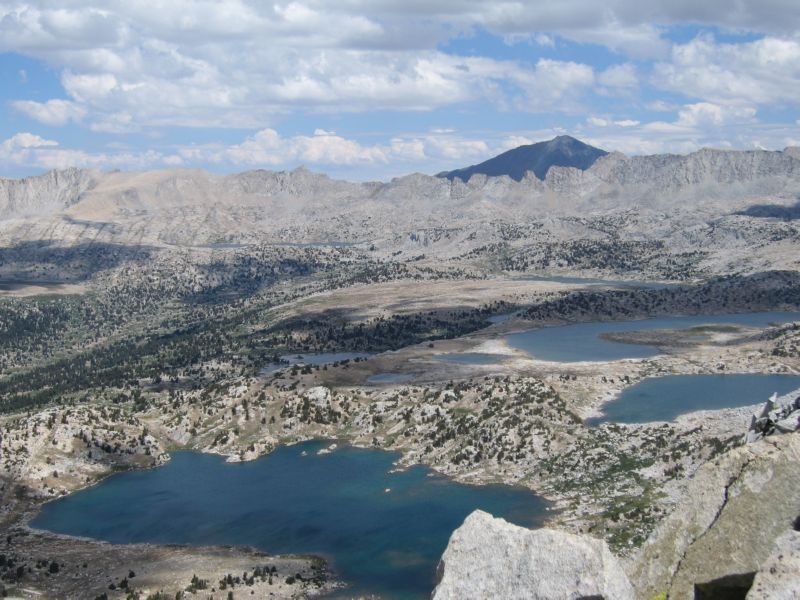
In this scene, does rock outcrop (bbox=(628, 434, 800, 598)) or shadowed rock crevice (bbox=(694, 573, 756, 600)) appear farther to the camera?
rock outcrop (bbox=(628, 434, 800, 598))

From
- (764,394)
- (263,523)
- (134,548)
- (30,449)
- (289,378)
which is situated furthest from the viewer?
(289,378)

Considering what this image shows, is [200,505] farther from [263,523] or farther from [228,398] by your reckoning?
[228,398]

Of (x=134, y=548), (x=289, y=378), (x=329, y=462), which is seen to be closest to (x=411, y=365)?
(x=289, y=378)

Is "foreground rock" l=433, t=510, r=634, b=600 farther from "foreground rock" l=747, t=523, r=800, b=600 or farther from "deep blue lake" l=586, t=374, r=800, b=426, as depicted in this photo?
"deep blue lake" l=586, t=374, r=800, b=426

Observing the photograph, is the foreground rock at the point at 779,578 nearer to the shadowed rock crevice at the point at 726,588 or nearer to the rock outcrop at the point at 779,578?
the rock outcrop at the point at 779,578

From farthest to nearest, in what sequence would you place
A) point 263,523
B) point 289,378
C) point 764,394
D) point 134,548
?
point 289,378, point 764,394, point 263,523, point 134,548

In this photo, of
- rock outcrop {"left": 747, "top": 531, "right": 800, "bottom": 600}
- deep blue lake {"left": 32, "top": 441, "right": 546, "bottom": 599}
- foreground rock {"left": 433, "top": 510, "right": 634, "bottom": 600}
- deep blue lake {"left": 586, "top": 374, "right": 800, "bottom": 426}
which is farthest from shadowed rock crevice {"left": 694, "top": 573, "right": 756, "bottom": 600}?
deep blue lake {"left": 586, "top": 374, "right": 800, "bottom": 426}

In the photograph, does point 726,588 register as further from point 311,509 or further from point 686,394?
point 686,394
